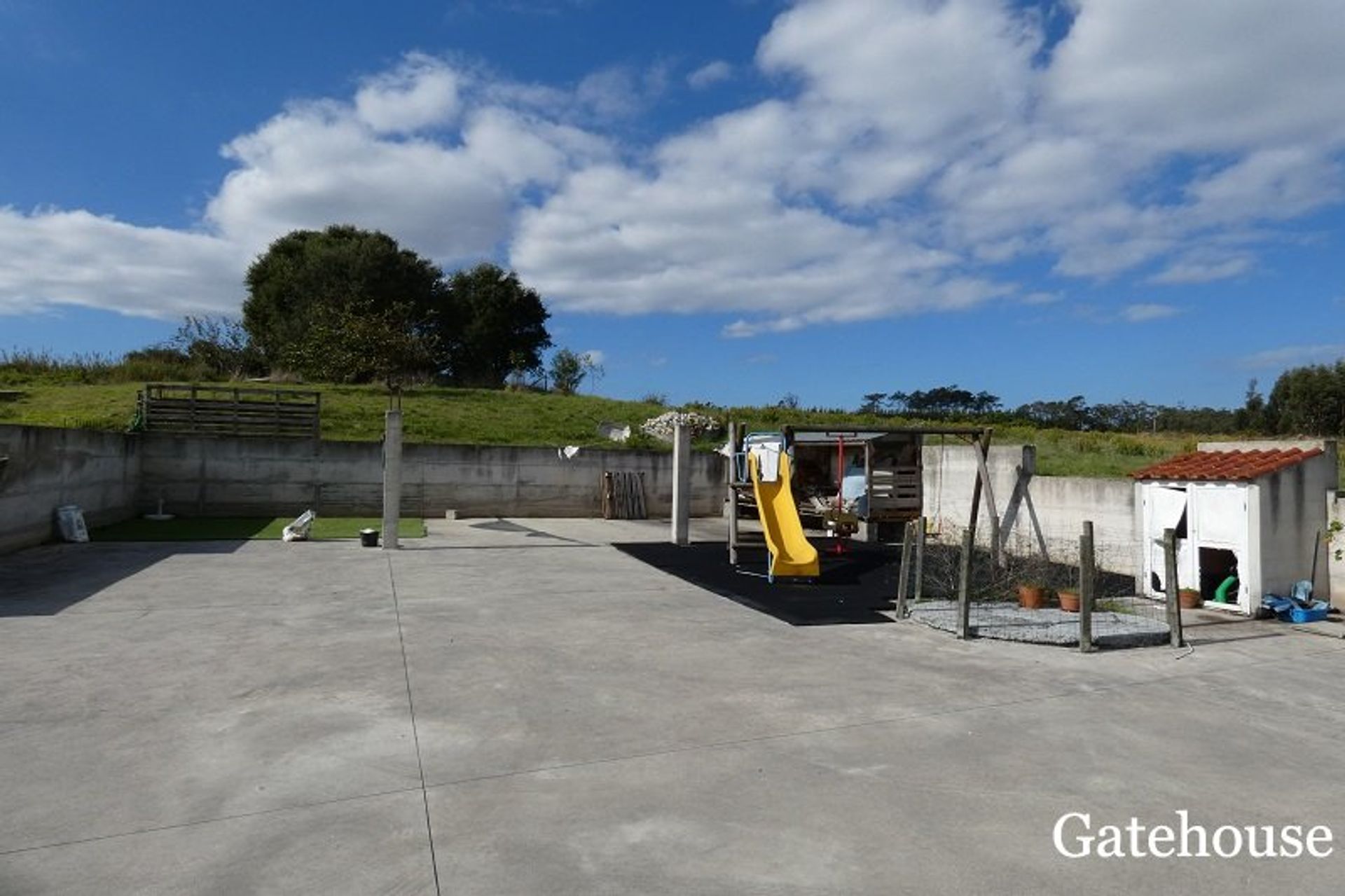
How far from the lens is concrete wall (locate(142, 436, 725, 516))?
58.1 ft

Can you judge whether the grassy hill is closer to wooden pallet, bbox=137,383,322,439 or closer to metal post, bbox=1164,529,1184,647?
wooden pallet, bbox=137,383,322,439

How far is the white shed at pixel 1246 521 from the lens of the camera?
8727mm

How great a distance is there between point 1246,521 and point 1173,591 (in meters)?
2.27

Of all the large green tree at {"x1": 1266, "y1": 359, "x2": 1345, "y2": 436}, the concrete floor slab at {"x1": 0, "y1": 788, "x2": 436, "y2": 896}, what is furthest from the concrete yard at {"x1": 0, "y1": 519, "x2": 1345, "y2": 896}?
the large green tree at {"x1": 1266, "y1": 359, "x2": 1345, "y2": 436}

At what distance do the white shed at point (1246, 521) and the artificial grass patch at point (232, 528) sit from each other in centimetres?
1145

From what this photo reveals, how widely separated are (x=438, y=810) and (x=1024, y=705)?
12.8ft

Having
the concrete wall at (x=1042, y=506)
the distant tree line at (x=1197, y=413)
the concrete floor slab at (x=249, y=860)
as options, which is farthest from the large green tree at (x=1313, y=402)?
the concrete floor slab at (x=249, y=860)

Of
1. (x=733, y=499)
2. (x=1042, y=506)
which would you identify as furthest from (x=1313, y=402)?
(x=733, y=499)

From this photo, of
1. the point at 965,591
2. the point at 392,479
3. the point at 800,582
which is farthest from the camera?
the point at 392,479

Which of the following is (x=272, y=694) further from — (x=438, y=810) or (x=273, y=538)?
(x=273, y=538)

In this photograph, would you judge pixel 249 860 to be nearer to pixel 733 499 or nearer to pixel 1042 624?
pixel 1042 624

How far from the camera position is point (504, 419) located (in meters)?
26.3

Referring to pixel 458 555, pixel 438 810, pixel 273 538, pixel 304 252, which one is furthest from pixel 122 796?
pixel 304 252

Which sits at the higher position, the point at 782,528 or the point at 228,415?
the point at 228,415
